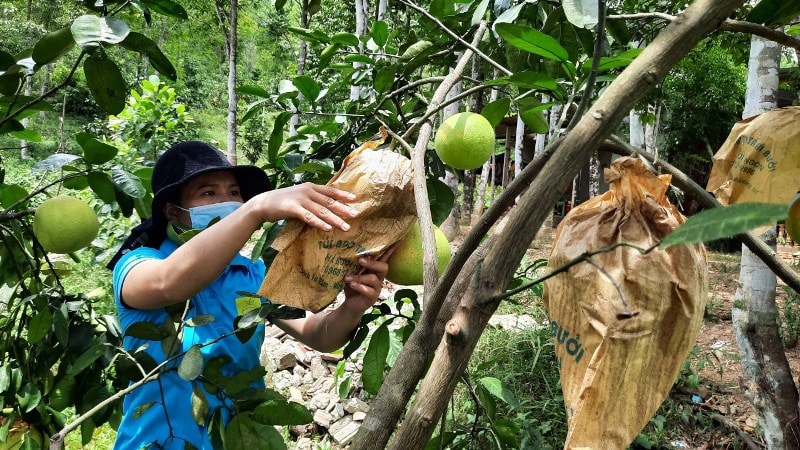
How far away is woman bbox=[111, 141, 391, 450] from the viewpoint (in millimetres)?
1002

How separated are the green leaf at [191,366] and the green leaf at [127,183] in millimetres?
527

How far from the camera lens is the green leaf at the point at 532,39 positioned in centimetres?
82

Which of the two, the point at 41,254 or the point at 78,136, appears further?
the point at 41,254

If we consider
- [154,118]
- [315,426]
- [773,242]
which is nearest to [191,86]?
[154,118]

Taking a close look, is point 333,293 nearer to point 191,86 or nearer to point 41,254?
point 41,254

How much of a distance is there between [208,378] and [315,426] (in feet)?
8.46

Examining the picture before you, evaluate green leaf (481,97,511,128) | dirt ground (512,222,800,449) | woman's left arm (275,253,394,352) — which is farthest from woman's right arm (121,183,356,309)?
dirt ground (512,222,800,449)

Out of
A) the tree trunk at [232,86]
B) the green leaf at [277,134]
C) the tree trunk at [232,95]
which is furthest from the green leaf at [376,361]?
the tree trunk at [232,95]

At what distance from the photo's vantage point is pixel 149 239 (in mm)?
1466

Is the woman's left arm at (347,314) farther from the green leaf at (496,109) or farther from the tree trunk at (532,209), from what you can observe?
the green leaf at (496,109)

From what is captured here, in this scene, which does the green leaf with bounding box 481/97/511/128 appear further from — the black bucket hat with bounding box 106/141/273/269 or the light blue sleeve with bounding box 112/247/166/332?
the light blue sleeve with bounding box 112/247/166/332

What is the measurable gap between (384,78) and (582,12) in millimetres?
473

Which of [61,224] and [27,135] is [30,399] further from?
[27,135]

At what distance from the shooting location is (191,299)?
4.60 ft
